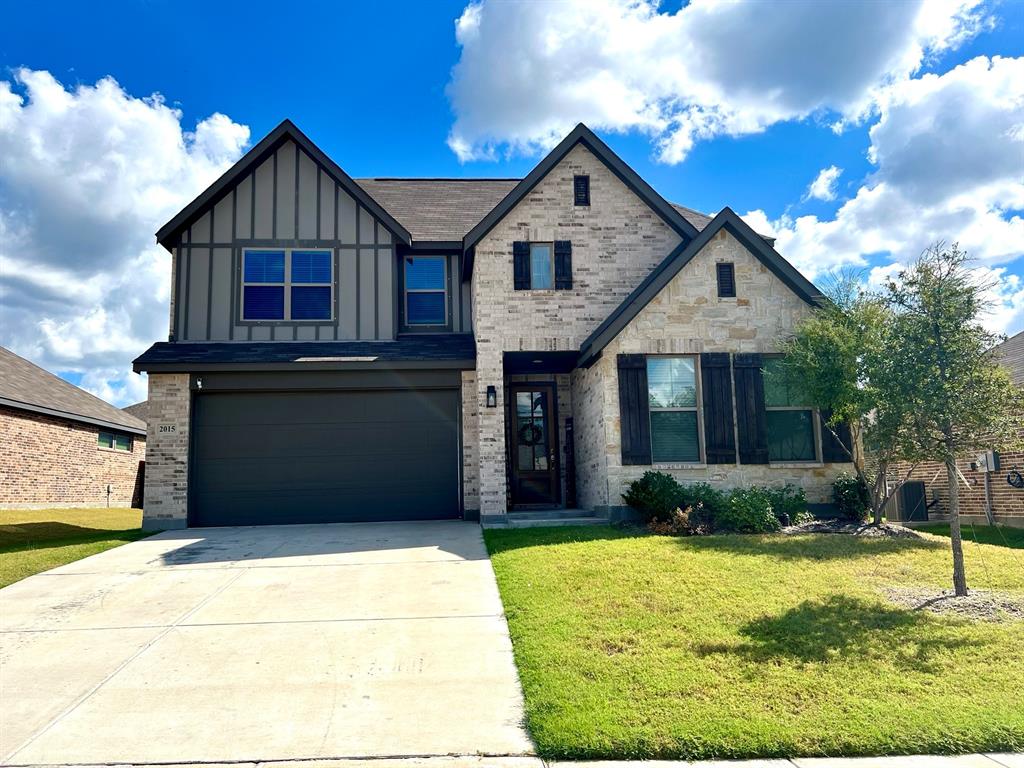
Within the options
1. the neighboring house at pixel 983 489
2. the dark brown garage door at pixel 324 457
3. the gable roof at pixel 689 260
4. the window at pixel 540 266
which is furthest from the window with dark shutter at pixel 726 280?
the neighboring house at pixel 983 489

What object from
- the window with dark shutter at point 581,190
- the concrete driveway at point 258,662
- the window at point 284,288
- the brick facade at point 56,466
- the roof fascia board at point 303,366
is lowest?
the concrete driveway at point 258,662

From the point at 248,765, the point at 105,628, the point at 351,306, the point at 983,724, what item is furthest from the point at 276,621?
the point at 351,306

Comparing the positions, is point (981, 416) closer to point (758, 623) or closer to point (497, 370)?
point (758, 623)

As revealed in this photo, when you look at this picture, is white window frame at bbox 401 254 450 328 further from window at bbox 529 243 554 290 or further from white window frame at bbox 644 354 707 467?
white window frame at bbox 644 354 707 467

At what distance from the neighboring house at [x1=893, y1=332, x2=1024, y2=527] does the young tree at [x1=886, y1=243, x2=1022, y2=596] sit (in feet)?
25.7

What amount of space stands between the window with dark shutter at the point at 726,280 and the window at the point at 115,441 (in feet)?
70.8

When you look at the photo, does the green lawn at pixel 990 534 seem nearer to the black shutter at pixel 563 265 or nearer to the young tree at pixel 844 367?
the young tree at pixel 844 367

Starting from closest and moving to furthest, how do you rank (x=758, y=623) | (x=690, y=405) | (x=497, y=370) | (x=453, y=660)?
(x=453, y=660)
(x=758, y=623)
(x=690, y=405)
(x=497, y=370)

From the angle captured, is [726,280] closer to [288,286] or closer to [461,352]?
[461,352]

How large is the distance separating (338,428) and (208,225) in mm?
5354

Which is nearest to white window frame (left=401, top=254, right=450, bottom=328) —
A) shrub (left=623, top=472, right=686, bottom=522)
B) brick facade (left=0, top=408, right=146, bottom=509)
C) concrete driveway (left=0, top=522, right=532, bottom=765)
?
shrub (left=623, top=472, right=686, bottom=522)

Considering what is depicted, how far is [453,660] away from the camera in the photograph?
5.88 metres

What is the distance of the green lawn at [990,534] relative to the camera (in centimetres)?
1273

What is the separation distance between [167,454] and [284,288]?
418 centimetres
